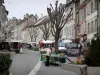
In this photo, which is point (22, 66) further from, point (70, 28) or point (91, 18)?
point (70, 28)

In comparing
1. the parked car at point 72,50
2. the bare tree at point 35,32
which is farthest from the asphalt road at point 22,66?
the bare tree at point 35,32

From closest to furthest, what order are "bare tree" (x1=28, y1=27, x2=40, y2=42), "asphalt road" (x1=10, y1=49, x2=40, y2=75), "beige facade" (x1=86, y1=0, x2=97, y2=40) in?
"asphalt road" (x1=10, y1=49, x2=40, y2=75)
"beige facade" (x1=86, y1=0, x2=97, y2=40)
"bare tree" (x1=28, y1=27, x2=40, y2=42)

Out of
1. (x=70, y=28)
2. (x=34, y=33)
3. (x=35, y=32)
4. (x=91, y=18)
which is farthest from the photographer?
(x=34, y=33)

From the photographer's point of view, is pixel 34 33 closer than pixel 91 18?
No

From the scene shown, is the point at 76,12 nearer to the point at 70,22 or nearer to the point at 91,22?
the point at 70,22

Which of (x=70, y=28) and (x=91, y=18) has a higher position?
(x=91, y=18)

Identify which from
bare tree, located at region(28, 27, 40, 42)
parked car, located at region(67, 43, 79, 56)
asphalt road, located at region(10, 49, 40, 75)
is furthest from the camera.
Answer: bare tree, located at region(28, 27, 40, 42)

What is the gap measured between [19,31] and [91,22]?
434 feet

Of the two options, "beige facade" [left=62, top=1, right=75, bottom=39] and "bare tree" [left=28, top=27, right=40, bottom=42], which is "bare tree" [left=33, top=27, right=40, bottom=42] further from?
"beige facade" [left=62, top=1, right=75, bottom=39]

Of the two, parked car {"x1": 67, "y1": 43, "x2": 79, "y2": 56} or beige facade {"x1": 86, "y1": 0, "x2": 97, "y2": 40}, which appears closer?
parked car {"x1": 67, "y1": 43, "x2": 79, "y2": 56}

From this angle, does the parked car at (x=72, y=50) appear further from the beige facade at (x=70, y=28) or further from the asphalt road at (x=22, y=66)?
the beige facade at (x=70, y=28)

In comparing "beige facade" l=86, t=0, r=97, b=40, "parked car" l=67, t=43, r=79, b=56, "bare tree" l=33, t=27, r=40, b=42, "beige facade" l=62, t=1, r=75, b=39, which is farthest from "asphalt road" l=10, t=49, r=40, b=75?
"bare tree" l=33, t=27, r=40, b=42

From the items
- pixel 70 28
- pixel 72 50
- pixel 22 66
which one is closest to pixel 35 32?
pixel 70 28

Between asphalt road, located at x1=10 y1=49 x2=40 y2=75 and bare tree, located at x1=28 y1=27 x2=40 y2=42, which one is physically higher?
bare tree, located at x1=28 y1=27 x2=40 y2=42
